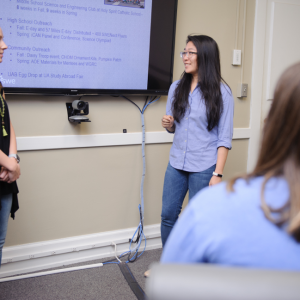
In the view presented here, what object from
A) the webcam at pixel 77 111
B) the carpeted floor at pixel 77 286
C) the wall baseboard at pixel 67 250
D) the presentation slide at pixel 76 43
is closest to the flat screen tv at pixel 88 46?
the presentation slide at pixel 76 43

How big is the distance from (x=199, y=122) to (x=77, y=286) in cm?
128

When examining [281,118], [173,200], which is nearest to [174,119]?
[173,200]

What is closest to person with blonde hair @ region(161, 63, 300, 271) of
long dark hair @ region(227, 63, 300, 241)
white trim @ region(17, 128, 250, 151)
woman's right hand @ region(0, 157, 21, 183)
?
long dark hair @ region(227, 63, 300, 241)

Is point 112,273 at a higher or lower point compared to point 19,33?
lower

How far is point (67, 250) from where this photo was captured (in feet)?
7.44

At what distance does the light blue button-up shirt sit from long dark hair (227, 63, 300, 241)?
48.2 inches

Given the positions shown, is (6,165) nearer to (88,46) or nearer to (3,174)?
(3,174)

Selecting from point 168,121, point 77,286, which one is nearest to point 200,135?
point 168,121

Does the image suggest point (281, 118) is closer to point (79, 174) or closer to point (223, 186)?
point (223, 186)

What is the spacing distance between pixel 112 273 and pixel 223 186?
→ 1.79 meters

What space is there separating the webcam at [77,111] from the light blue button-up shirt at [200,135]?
63 centimetres

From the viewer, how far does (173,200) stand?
6.45ft

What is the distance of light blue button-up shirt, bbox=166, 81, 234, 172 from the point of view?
1835 mm

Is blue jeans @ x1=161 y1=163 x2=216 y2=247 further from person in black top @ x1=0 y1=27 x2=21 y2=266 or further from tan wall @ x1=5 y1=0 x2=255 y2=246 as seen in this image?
person in black top @ x1=0 y1=27 x2=21 y2=266
